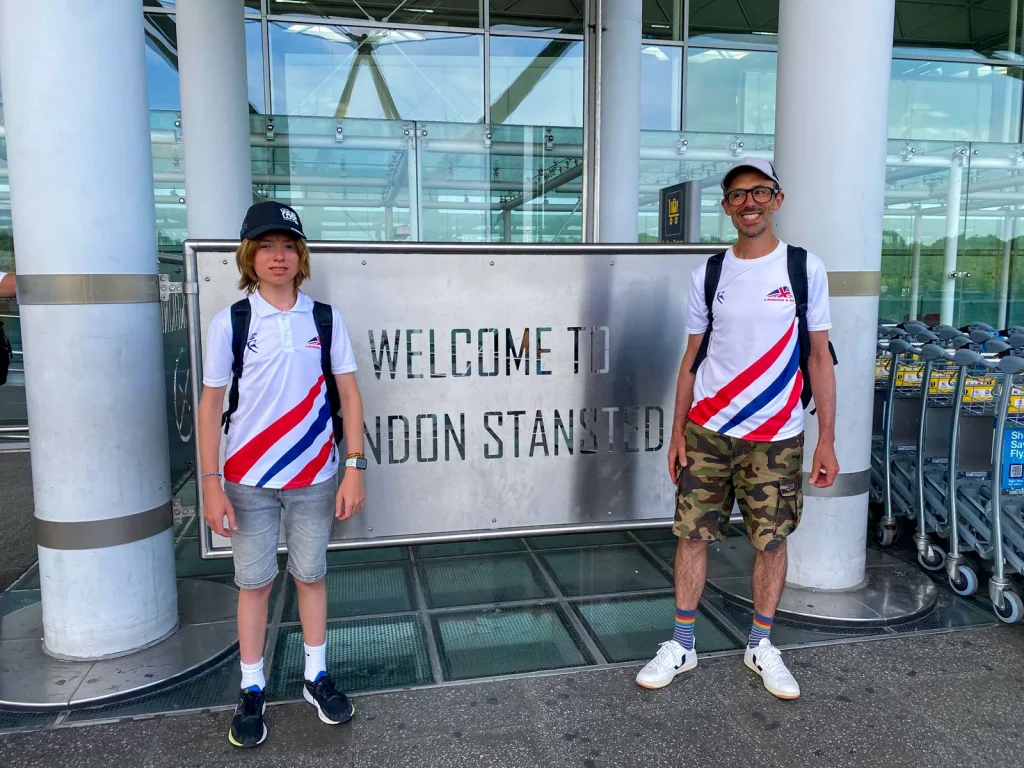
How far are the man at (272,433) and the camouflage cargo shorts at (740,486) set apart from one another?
1379 millimetres

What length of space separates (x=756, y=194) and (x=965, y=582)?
101 inches

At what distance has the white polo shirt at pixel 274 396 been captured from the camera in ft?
9.19

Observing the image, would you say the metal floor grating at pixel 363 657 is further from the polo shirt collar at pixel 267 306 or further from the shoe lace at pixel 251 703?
the polo shirt collar at pixel 267 306

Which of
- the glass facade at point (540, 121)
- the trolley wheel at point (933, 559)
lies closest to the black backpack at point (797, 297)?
the trolley wheel at point (933, 559)

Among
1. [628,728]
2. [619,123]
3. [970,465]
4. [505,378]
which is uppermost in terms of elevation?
[619,123]

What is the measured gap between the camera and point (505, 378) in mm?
3764

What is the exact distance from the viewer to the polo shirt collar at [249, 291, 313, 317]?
112 inches

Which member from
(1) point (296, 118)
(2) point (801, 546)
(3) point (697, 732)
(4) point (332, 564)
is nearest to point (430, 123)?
(1) point (296, 118)

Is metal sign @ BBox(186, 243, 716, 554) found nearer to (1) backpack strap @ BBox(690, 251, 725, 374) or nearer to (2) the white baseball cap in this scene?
(1) backpack strap @ BBox(690, 251, 725, 374)

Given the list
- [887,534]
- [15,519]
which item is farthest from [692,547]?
[15,519]

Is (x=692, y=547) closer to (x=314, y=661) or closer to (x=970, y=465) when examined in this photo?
(x=314, y=661)

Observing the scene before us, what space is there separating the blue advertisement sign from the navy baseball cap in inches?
139

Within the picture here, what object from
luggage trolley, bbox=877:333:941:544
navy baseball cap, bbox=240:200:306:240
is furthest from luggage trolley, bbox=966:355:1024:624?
navy baseball cap, bbox=240:200:306:240

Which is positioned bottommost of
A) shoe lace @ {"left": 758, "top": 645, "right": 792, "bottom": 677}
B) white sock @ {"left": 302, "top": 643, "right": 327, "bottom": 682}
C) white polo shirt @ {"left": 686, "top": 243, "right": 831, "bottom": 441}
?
shoe lace @ {"left": 758, "top": 645, "right": 792, "bottom": 677}
